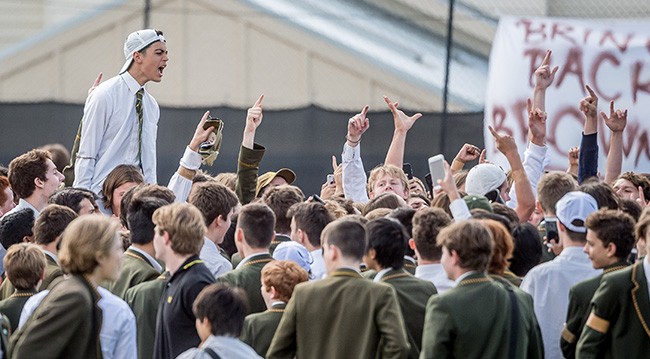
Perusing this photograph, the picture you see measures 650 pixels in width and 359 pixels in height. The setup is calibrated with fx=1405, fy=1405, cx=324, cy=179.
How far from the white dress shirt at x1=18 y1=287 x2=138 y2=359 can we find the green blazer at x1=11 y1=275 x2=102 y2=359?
0.05m

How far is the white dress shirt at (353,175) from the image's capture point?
9.86 metres

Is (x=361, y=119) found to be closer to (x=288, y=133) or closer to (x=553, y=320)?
(x=553, y=320)

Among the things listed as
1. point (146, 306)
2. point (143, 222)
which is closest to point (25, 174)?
point (143, 222)

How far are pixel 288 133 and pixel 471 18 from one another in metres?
2.45

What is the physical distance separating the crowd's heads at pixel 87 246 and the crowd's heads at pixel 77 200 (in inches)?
85.1

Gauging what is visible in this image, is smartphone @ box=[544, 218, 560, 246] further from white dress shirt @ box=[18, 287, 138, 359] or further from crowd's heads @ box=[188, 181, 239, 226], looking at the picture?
white dress shirt @ box=[18, 287, 138, 359]

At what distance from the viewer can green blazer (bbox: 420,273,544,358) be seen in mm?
5953

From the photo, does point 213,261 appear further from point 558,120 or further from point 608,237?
point 558,120

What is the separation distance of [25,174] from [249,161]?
4.68 feet

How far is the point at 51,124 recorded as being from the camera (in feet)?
44.9

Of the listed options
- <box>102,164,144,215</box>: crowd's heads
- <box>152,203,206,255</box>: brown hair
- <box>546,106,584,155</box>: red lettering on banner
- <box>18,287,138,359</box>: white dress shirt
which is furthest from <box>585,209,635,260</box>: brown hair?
<box>546,106,584,155</box>: red lettering on banner

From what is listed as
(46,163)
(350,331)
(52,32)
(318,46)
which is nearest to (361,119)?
(46,163)

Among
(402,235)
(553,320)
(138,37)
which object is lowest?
(553,320)

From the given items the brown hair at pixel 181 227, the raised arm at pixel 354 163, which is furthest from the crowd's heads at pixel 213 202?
the raised arm at pixel 354 163
